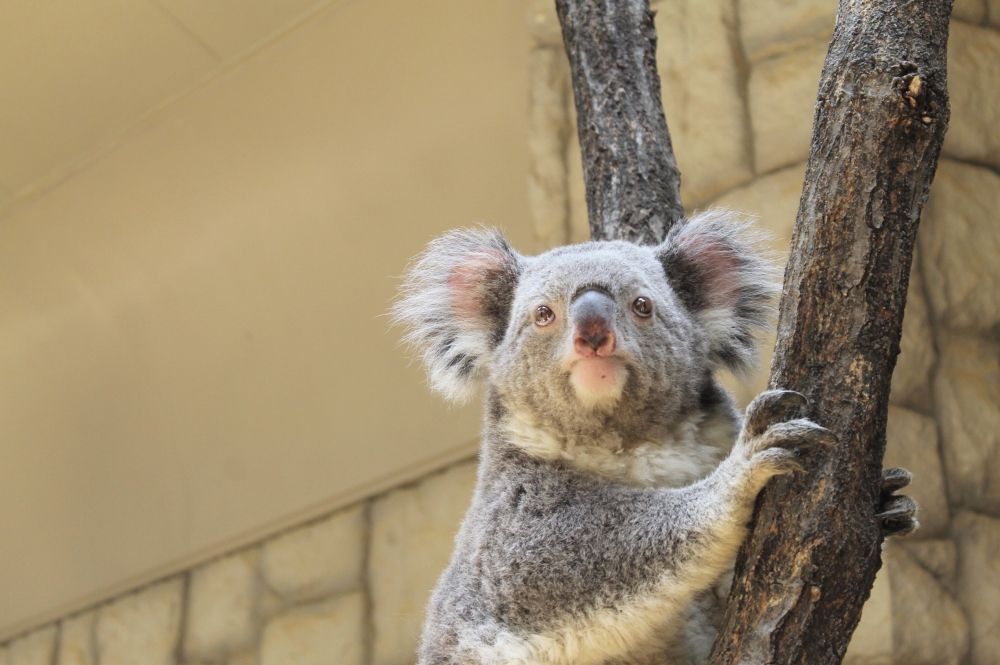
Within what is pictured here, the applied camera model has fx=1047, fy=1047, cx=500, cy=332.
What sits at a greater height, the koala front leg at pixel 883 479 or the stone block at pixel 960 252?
the stone block at pixel 960 252

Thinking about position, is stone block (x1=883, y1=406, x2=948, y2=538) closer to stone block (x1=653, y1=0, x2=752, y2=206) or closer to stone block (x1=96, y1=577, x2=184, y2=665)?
stone block (x1=653, y1=0, x2=752, y2=206)

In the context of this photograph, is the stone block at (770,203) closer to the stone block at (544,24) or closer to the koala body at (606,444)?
the stone block at (544,24)

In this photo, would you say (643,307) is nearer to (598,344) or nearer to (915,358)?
(598,344)

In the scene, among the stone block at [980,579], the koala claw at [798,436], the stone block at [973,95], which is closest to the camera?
the koala claw at [798,436]

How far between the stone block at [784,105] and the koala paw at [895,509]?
2598 millimetres

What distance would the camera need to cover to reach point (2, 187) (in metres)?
5.64

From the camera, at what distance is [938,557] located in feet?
11.6

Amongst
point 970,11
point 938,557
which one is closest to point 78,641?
point 938,557

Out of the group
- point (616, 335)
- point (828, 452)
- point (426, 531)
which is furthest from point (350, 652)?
point (828, 452)

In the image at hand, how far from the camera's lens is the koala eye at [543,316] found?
1915 millimetres

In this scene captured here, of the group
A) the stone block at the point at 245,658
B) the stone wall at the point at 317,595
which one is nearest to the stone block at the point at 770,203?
the stone wall at the point at 317,595

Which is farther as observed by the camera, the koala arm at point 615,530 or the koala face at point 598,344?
the koala face at point 598,344

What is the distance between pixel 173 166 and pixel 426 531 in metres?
2.20

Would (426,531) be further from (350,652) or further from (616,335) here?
(616,335)
